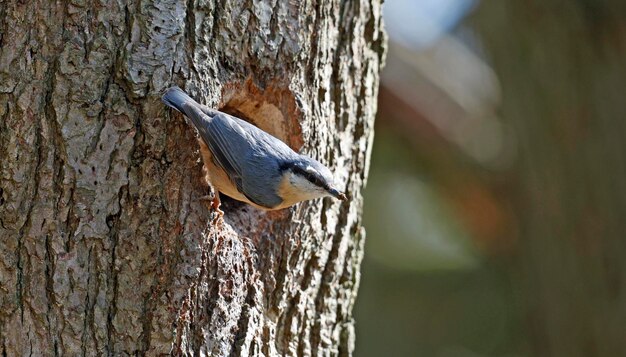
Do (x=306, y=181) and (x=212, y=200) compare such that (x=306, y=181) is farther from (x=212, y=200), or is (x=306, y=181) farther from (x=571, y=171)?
(x=571, y=171)

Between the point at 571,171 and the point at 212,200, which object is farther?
the point at 571,171

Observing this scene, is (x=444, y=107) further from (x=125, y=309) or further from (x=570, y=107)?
(x=125, y=309)

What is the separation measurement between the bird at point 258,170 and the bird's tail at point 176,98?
0.16m

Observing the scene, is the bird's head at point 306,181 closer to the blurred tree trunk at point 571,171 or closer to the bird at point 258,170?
the bird at point 258,170

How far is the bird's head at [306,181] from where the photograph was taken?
2631 mm

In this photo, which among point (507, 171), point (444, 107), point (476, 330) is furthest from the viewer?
point (476, 330)

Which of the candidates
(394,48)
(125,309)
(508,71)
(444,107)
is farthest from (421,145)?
(125,309)

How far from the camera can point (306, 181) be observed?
2.61m

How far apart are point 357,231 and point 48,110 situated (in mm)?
1175

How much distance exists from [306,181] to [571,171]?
6.71ft

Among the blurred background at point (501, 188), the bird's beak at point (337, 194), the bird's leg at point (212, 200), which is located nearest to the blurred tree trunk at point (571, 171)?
the blurred background at point (501, 188)

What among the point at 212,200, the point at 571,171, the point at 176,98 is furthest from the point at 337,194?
the point at 571,171

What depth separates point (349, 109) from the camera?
9.71 feet

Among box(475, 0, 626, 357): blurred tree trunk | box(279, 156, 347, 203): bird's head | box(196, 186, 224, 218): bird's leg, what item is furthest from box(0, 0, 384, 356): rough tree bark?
box(475, 0, 626, 357): blurred tree trunk
